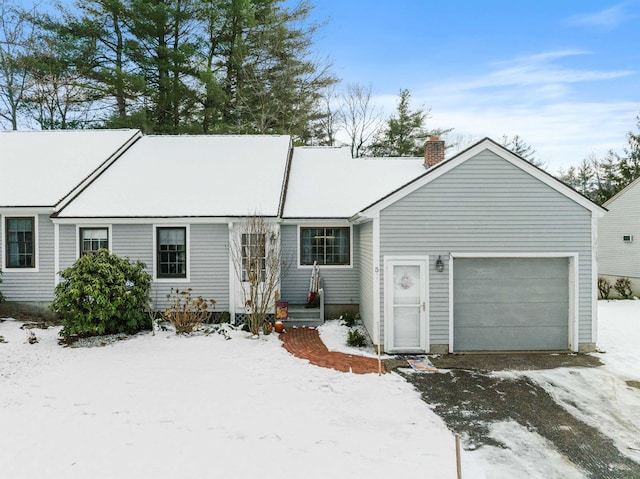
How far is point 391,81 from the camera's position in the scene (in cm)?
2406

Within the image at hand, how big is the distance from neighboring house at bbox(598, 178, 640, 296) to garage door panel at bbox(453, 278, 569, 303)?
1190cm

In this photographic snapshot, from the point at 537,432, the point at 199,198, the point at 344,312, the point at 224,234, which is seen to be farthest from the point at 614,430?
the point at 199,198

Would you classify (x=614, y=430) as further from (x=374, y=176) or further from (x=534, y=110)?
(x=534, y=110)

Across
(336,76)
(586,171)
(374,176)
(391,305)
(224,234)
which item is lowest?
(391,305)

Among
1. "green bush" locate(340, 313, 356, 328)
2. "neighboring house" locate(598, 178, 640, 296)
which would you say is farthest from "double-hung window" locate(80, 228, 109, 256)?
"neighboring house" locate(598, 178, 640, 296)

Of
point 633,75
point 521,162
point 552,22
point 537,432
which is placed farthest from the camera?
point 633,75

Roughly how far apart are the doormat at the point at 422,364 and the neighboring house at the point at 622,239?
48.0ft

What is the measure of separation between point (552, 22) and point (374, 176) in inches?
332

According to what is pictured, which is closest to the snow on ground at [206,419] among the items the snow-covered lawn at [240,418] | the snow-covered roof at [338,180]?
the snow-covered lawn at [240,418]

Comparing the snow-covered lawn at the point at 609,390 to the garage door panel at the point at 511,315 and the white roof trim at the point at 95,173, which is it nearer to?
the garage door panel at the point at 511,315

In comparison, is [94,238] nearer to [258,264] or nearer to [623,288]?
[258,264]

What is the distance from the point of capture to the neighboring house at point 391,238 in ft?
26.8

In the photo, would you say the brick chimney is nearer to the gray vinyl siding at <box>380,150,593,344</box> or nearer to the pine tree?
the gray vinyl siding at <box>380,150,593,344</box>

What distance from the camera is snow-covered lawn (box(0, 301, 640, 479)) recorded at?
4.12 metres
